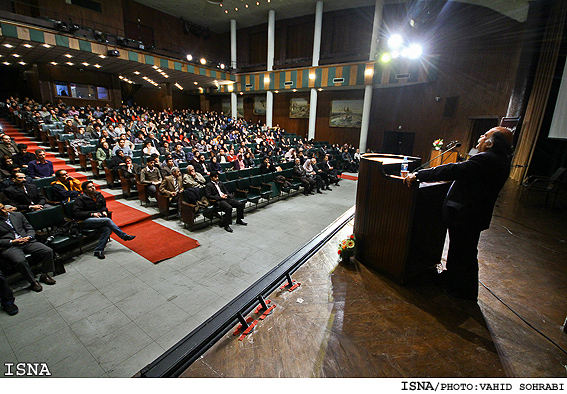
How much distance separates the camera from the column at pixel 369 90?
38.1 ft

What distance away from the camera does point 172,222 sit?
4750 millimetres

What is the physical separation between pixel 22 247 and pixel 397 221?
391 cm

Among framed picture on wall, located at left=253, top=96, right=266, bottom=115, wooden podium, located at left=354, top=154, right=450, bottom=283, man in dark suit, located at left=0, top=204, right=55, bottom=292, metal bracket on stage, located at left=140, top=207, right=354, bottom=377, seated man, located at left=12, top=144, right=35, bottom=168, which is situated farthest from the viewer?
framed picture on wall, located at left=253, top=96, right=266, bottom=115

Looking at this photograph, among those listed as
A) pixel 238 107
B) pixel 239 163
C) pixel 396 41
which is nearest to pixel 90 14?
pixel 238 107

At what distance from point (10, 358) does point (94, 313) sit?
58cm

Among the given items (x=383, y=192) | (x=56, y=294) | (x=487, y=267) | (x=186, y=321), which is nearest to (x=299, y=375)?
(x=186, y=321)

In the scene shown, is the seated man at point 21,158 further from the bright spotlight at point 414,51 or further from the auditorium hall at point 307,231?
the bright spotlight at point 414,51

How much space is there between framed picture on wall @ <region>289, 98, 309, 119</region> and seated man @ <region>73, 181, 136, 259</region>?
13.6 meters

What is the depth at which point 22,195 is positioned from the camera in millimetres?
3549

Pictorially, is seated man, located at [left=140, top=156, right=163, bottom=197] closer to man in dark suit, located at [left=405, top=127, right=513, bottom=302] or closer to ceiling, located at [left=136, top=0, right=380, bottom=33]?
man in dark suit, located at [left=405, top=127, right=513, bottom=302]

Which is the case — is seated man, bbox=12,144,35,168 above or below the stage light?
below

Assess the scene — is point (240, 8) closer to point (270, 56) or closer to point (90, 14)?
point (270, 56)

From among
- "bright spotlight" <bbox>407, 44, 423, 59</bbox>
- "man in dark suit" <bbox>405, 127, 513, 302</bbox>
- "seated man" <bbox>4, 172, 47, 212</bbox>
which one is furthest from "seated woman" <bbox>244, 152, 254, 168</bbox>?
"bright spotlight" <bbox>407, 44, 423, 59</bbox>

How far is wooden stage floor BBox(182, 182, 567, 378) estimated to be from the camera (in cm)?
145
